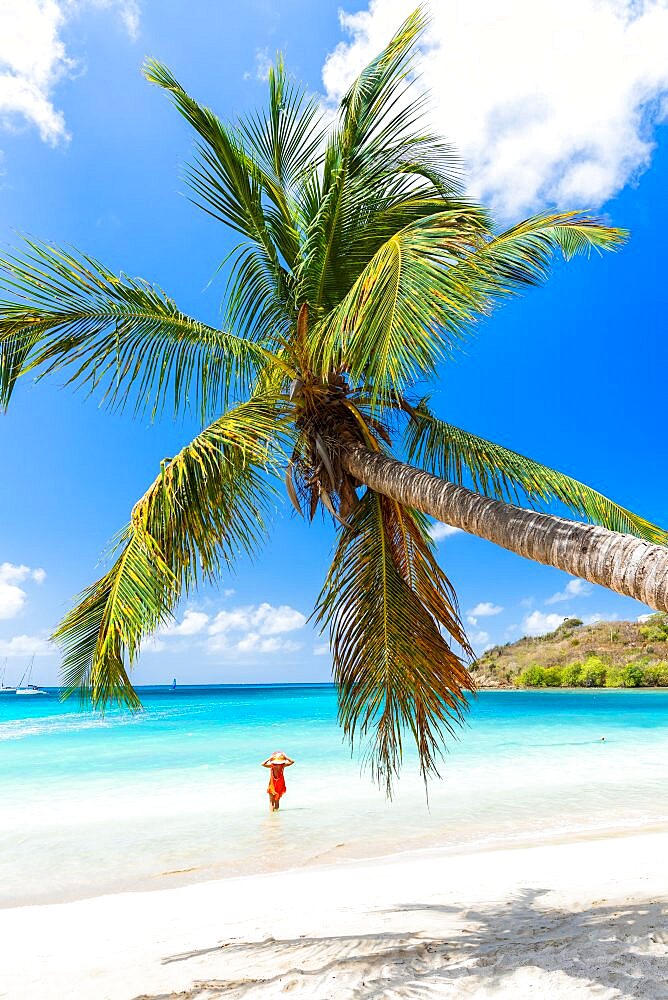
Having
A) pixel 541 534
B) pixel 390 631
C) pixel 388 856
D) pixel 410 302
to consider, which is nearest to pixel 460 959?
pixel 390 631

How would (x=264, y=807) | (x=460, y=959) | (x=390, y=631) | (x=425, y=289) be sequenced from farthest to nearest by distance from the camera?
(x=264, y=807) → (x=390, y=631) → (x=460, y=959) → (x=425, y=289)

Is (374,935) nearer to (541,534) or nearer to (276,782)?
(541,534)

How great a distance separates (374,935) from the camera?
4.36m

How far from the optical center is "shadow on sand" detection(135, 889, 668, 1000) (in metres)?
3.18

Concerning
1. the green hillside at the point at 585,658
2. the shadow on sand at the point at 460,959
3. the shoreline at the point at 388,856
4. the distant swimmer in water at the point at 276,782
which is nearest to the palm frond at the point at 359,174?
the shadow on sand at the point at 460,959

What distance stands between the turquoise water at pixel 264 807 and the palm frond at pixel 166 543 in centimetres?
482

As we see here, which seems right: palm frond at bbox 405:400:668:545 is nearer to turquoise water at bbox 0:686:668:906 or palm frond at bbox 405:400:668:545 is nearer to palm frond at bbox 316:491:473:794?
palm frond at bbox 316:491:473:794

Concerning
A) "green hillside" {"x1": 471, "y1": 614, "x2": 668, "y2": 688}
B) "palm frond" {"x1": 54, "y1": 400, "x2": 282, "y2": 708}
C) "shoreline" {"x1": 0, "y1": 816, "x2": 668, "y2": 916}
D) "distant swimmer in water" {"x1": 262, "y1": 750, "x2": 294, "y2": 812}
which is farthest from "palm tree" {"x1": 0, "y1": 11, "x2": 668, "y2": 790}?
"green hillside" {"x1": 471, "y1": 614, "x2": 668, "y2": 688}

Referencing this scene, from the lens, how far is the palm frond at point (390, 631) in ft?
16.0

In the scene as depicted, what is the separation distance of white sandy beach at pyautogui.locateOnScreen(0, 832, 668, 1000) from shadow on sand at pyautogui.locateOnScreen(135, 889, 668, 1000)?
0.01 metres

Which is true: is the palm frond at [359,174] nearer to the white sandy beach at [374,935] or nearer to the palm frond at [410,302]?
the palm frond at [410,302]

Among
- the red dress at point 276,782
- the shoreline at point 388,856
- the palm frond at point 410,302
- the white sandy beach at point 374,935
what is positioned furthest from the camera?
the red dress at point 276,782

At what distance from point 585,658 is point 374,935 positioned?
6993cm

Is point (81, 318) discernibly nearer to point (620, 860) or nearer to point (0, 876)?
point (0, 876)
